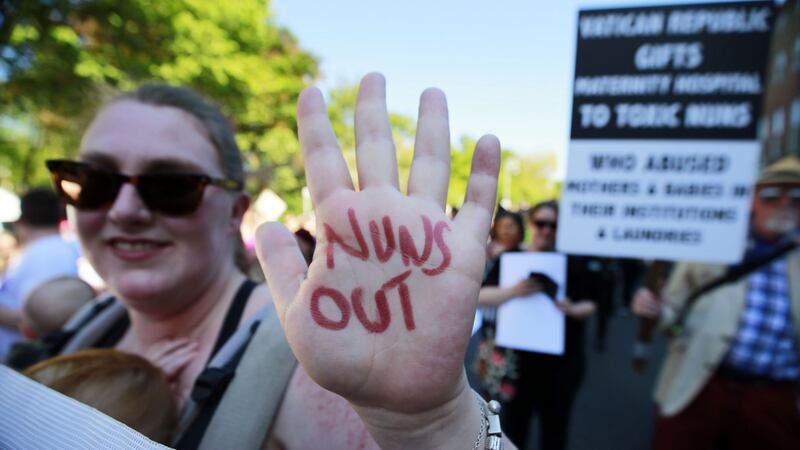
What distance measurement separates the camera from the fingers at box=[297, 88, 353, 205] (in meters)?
0.86

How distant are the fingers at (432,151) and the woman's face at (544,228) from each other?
8.14 ft

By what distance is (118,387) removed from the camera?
1041mm

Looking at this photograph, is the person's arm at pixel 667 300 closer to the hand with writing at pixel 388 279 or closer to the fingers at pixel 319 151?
the hand with writing at pixel 388 279

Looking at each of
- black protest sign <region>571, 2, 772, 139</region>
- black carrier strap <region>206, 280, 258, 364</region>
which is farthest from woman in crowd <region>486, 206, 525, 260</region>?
black carrier strap <region>206, 280, 258, 364</region>

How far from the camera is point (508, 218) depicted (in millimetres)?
2936

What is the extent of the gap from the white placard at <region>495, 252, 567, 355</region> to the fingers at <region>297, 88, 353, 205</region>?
2154mm

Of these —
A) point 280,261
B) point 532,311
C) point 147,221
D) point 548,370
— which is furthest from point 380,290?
point 548,370

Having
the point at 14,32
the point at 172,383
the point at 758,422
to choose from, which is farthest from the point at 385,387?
the point at 14,32

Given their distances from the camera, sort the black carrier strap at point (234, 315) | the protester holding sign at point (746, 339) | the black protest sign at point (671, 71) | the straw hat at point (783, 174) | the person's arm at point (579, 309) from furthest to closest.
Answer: the person's arm at point (579, 309)
the straw hat at point (783, 174)
the protester holding sign at point (746, 339)
the black protest sign at point (671, 71)
the black carrier strap at point (234, 315)

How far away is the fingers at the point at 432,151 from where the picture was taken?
87cm

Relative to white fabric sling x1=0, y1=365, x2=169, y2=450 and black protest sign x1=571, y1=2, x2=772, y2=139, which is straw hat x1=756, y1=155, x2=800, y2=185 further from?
white fabric sling x1=0, y1=365, x2=169, y2=450

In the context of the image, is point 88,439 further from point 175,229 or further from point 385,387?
point 175,229

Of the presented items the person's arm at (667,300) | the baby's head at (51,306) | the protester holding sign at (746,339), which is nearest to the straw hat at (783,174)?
the protester holding sign at (746,339)

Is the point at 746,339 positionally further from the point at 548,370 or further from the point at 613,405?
the point at 613,405
